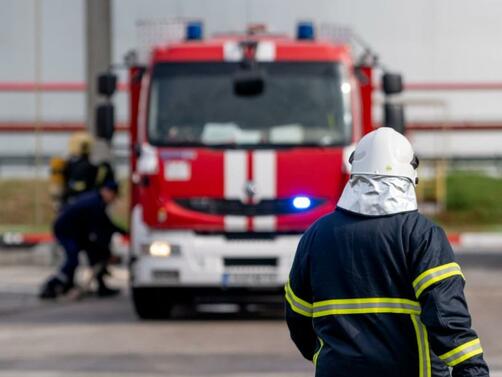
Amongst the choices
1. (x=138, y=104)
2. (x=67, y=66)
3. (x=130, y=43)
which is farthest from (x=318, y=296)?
(x=67, y=66)

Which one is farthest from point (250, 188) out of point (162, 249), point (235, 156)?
point (162, 249)

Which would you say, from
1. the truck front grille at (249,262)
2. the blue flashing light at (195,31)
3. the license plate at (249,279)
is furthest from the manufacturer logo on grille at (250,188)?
the blue flashing light at (195,31)

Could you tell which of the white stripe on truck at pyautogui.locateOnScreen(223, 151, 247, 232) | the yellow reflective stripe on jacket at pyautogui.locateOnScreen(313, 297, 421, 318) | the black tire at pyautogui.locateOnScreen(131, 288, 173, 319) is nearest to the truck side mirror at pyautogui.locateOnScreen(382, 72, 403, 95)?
the white stripe on truck at pyautogui.locateOnScreen(223, 151, 247, 232)

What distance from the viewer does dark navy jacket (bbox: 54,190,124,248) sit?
1566 cm

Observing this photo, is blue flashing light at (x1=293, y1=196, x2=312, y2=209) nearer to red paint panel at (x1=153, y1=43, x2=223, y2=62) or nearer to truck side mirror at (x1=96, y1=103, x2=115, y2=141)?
red paint panel at (x1=153, y1=43, x2=223, y2=62)

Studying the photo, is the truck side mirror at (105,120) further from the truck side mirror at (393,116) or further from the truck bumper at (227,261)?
the truck side mirror at (393,116)

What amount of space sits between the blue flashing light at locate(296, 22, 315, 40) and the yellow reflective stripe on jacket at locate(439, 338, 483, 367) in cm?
968

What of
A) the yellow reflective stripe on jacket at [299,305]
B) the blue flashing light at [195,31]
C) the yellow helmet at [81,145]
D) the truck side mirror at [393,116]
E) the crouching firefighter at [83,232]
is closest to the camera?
the yellow reflective stripe on jacket at [299,305]

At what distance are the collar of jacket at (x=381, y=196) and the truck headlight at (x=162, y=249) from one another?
329 inches

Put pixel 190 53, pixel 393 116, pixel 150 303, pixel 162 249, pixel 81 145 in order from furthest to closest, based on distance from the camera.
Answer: pixel 81 145
pixel 393 116
pixel 150 303
pixel 190 53
pixel 162 249

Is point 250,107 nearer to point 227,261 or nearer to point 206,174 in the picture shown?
point 206,174

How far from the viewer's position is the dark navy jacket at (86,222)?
51.4 ft

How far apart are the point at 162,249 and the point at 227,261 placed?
0.55 metres

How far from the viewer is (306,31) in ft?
46.8
